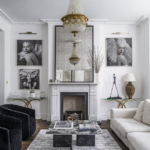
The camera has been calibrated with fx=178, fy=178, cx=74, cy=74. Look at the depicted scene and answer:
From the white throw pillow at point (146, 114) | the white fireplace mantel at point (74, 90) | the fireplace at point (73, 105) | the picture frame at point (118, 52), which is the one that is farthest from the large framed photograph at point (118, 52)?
the white throw pillow at point (146, 114)

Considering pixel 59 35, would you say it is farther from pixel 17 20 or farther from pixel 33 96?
pixel 33 96

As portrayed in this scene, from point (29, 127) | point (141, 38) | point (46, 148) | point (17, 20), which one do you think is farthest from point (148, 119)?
point (17, 20)

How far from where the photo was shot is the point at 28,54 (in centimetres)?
541

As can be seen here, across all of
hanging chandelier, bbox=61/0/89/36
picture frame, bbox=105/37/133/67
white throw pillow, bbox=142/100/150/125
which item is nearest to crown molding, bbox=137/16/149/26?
picture frame, bbox=105/37/133/67

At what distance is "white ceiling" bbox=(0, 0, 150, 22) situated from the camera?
4090 millimetres

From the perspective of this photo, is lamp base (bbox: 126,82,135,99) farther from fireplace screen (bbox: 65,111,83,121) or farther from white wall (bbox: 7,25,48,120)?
white wall (bbox: 7,25,48,120)

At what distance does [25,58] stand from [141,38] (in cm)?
360

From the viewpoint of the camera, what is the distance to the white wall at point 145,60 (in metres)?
4.98

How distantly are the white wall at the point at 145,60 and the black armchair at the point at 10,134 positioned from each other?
3635mm

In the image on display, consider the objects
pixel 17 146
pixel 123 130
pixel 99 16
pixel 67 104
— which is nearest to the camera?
pixel 17 146

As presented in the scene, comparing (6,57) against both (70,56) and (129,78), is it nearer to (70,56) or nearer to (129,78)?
(70,56)

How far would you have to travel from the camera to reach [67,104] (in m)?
5.37

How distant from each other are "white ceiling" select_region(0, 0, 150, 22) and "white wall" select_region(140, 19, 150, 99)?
404mm

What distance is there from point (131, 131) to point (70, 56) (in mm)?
2873
